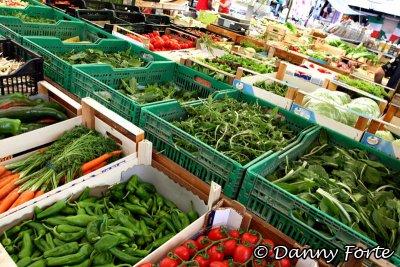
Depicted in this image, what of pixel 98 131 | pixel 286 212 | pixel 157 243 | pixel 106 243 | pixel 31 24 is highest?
pixel 31 24

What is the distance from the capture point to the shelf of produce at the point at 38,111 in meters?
2.28

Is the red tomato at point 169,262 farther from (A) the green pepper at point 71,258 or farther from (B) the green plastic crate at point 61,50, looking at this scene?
(B) the green plastic crate at point 61,50

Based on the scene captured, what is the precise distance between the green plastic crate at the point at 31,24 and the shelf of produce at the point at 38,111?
3.10ft

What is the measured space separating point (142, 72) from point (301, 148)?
189cm

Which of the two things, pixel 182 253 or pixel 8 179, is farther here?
pixel 8 179

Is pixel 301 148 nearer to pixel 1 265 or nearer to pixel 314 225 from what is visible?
pixel 314 225

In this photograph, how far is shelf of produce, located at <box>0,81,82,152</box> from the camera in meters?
2.28

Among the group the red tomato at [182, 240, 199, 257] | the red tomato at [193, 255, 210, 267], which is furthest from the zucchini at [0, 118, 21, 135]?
the red tomato at [193, 255, 210, 267]

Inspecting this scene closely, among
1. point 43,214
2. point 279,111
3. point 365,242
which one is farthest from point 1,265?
point 279,111

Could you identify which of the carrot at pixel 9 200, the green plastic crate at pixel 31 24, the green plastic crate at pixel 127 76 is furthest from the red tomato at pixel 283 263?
the green plastic crate at pixel 31 24

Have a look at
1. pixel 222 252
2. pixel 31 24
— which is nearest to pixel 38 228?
pixel 222 252

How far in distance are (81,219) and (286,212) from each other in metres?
1.21

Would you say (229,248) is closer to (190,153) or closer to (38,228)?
(190,153)

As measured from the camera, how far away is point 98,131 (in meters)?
2.59
